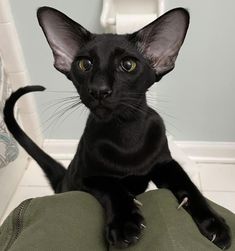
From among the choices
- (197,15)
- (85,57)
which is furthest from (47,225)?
(197,15)

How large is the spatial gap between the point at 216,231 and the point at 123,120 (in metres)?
0.28

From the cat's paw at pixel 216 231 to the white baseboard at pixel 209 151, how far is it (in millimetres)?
794

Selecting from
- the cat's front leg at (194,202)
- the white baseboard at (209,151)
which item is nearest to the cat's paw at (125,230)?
the cat's front leg at (194,202)

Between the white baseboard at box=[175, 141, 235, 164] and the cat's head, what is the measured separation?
760 millimetres

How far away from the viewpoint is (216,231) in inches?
26.9

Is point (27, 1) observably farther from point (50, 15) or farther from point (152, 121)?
point (152, 121)

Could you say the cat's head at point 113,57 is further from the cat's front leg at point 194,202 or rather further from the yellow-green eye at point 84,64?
the cat's front leg at point 194,202

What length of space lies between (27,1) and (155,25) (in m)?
0.67

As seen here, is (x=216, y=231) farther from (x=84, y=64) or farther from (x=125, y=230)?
(x=84, y=64)

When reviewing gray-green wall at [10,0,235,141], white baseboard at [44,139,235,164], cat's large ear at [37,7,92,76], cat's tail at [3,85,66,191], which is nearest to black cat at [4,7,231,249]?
cat's large ear at [37,7,92,76]

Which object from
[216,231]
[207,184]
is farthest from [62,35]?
[207,184]

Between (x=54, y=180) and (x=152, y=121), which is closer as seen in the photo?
(x=152, y=121)

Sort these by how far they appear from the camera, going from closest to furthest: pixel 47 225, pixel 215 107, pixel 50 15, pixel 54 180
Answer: pixel 47 225 → pixel 50 15 → pixel 54 180 → pixel 215 107

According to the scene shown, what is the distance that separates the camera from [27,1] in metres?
1.25
